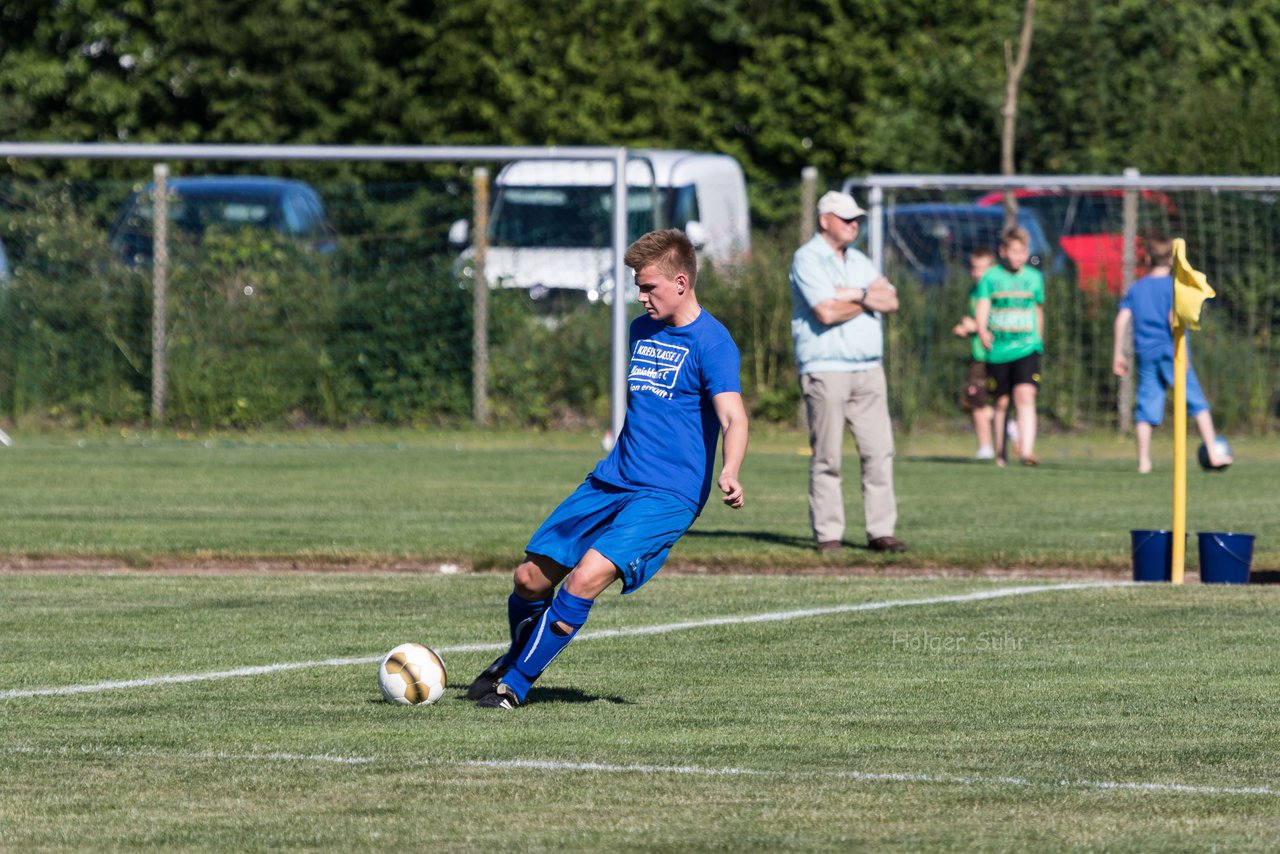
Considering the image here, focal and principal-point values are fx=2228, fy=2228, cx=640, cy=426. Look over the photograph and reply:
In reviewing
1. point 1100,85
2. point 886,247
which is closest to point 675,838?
point 886,247

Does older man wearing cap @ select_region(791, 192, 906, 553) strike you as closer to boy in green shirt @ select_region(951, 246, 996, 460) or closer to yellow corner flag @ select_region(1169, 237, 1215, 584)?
yellow corner flag @ select_region(1169, 237, 1215, 584)

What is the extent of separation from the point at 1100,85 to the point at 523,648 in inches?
936

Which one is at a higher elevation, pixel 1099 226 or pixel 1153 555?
pixel 1099 226

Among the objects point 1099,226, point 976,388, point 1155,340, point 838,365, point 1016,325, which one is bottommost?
point 976,388

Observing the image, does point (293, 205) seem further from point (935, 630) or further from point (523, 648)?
point (523, 648)

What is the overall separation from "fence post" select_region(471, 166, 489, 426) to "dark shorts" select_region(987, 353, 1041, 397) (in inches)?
209

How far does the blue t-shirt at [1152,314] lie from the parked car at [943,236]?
430 cm

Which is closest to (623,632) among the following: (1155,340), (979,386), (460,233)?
(1155,340)

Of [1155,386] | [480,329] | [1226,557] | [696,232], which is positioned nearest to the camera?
[1226,557]

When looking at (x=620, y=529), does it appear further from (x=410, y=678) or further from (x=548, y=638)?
(x=410, y=678)

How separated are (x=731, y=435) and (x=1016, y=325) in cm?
1199

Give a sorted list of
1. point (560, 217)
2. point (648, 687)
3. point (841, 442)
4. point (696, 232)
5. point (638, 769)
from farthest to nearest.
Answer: point (696, 232)
point (560, 217)
point (841, 442)
point (648, 687)
point (638, 769)

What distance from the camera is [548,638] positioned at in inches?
298

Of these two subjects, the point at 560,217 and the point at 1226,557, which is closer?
the point at 1226,557
